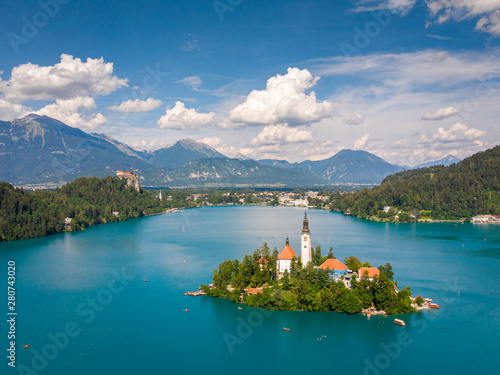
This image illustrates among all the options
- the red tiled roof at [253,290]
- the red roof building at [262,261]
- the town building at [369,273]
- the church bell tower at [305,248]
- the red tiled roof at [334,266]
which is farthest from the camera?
the church bell tower at [305,248]

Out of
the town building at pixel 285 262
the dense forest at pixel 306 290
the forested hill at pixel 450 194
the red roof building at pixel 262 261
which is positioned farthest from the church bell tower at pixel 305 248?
the forested hill at pixel 450 194

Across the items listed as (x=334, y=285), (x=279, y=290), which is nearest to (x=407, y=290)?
(x=334, y=285)

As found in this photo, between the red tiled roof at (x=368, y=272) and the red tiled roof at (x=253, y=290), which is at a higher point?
the red tiled roof at (x=368, y=272)

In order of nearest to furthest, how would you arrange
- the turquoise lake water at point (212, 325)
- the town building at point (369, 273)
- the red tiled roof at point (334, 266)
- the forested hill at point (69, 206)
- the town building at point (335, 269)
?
the turquoise lake water at point (212, 325)
the town building at point (369, 273)
the town building at point (335, 269)
the red tiled roof at point (334, 266)
the forested hill at point (69, 206)

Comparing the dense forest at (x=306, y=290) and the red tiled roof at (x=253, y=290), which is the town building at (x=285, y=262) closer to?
the dense forest at (x=306, y=290)

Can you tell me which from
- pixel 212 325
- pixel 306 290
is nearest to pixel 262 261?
pixel 306 290

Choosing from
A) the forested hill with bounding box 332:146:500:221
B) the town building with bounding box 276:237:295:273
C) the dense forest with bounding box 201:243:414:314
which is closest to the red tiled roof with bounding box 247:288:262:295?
the dense forest with bounding box 201:243:414:314

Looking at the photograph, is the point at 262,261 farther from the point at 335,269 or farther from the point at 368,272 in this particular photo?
the point at 368,272

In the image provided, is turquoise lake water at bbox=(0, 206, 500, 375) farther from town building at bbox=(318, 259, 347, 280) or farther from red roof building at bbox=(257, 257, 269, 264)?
red roof building at bbox=(257, 257, 269, 264)
